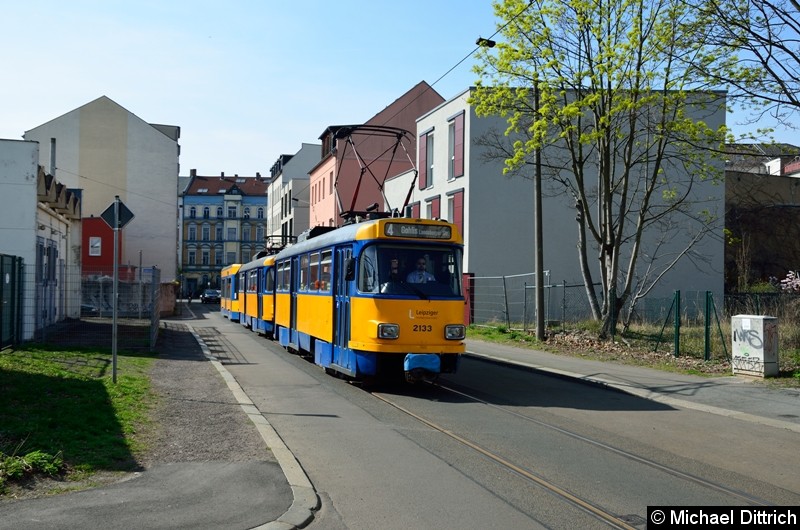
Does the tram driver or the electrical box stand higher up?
the tram driver

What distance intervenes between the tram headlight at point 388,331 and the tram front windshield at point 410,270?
0.60m

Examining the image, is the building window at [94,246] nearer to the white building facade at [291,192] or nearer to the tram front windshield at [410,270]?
the white building facade at [291,192]

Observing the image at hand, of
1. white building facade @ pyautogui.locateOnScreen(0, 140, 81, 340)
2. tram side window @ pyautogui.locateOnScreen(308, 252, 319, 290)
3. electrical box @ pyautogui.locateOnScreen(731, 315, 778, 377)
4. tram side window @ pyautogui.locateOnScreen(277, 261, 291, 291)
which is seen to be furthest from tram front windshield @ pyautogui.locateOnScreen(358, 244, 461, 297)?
white building facade @ pyautogui.locateOnScreen(0, 140, 81, 340)

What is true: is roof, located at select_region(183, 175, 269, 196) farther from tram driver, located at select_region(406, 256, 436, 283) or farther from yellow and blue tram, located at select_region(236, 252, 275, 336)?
tram driver, located at select_region(406, 256, 436, 283)

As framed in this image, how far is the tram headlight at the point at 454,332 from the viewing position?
1369cm

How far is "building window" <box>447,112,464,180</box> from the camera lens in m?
35.9

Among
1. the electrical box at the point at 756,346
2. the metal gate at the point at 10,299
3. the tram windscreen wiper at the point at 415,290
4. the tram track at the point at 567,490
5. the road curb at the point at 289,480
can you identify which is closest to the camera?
the road curb at the point at 289,480

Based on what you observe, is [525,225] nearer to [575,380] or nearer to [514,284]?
[514,284]

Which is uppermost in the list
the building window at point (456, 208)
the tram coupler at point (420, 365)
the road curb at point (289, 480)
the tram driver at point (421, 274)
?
the building window at point (456, 208)

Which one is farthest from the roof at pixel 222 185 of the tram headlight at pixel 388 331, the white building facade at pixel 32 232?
the tram headlight at pixel 388 331

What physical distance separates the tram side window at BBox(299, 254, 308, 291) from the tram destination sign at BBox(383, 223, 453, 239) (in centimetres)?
530

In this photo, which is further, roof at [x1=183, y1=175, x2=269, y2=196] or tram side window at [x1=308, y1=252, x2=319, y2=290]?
roof at [x1=183, y1=175, x2=269, y2=196]

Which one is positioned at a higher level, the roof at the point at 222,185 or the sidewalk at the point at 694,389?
the roof at the point at 222,185

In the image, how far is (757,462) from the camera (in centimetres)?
870
